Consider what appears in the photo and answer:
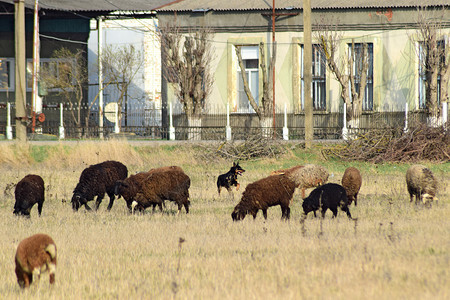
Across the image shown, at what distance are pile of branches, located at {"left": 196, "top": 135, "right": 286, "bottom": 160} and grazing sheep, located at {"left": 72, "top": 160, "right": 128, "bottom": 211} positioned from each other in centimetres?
939

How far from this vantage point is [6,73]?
129 ft

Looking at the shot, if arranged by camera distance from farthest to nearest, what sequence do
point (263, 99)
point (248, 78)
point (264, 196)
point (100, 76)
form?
1. point (100, 76)
2. point (248, 78)
3. point (263, 99)
4. point (264, 196)

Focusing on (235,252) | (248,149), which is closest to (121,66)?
(248,149)

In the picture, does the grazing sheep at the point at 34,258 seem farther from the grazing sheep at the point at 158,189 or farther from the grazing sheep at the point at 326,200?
the grazing sheep at the point at 158,189

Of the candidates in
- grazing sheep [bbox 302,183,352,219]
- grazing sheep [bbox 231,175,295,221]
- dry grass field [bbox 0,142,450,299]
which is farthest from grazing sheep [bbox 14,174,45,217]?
grazing sheep [bbox 302,183,352,219]

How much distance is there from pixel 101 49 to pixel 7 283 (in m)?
31.9

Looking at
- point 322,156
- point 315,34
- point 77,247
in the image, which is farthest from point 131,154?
point 77,247

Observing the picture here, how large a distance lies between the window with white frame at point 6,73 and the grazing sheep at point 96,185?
2712 centimetres

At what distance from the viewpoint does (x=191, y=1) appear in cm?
3170

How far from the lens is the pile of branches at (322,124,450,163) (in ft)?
72.1

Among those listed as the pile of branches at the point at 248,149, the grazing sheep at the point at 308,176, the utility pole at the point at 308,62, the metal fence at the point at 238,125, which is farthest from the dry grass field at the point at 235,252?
the metal fence at the point at 238,125

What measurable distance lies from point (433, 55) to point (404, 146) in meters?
6.79

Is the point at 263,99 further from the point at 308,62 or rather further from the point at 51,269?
the point at 51,269

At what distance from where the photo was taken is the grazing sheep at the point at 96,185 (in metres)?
13.4
